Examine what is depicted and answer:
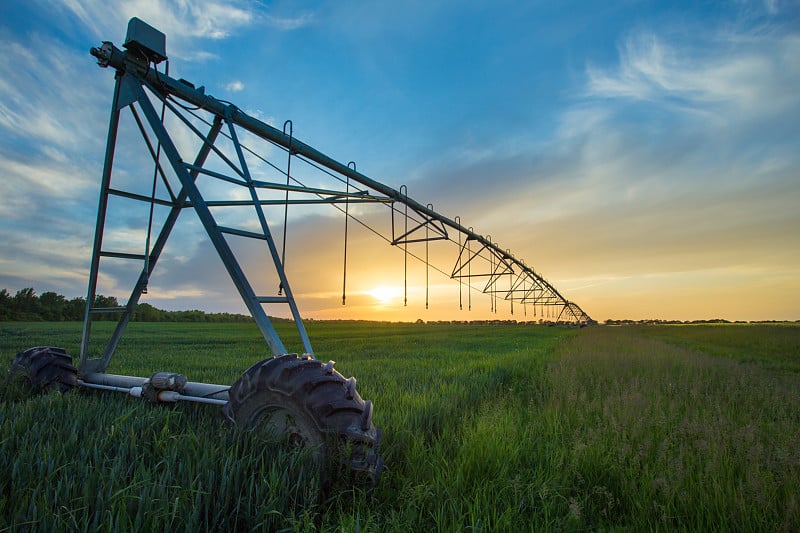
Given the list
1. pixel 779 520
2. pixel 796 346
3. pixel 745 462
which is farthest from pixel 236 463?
pixel 796 346

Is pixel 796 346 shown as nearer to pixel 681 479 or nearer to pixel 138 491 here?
pixel 681 479

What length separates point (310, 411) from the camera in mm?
2725

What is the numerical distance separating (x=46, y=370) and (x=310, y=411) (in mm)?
4950

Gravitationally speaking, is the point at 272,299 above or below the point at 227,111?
below

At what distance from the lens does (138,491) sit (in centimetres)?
221

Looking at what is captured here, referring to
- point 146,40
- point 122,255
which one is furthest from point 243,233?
point 146,40

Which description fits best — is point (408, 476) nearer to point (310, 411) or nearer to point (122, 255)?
point (310, 411)

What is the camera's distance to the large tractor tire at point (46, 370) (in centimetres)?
524

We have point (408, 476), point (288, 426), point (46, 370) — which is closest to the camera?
point (288, 426)

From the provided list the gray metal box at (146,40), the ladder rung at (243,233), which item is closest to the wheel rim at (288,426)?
the ladder rung at (243,233)

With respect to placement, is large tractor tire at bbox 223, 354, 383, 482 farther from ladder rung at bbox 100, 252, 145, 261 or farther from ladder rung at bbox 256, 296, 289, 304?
ladder rung at bbox 100, 252, 145, 261

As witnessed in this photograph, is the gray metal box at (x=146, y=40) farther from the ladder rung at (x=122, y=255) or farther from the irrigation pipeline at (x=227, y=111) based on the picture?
the ladder rung at (x=122, y=255)

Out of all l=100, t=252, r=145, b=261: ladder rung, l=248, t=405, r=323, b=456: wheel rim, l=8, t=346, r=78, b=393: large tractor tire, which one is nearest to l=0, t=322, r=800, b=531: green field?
l=248, t=405, r=323, b=456: wheel rim

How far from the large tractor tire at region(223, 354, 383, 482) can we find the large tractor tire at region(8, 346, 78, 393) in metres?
4.00
